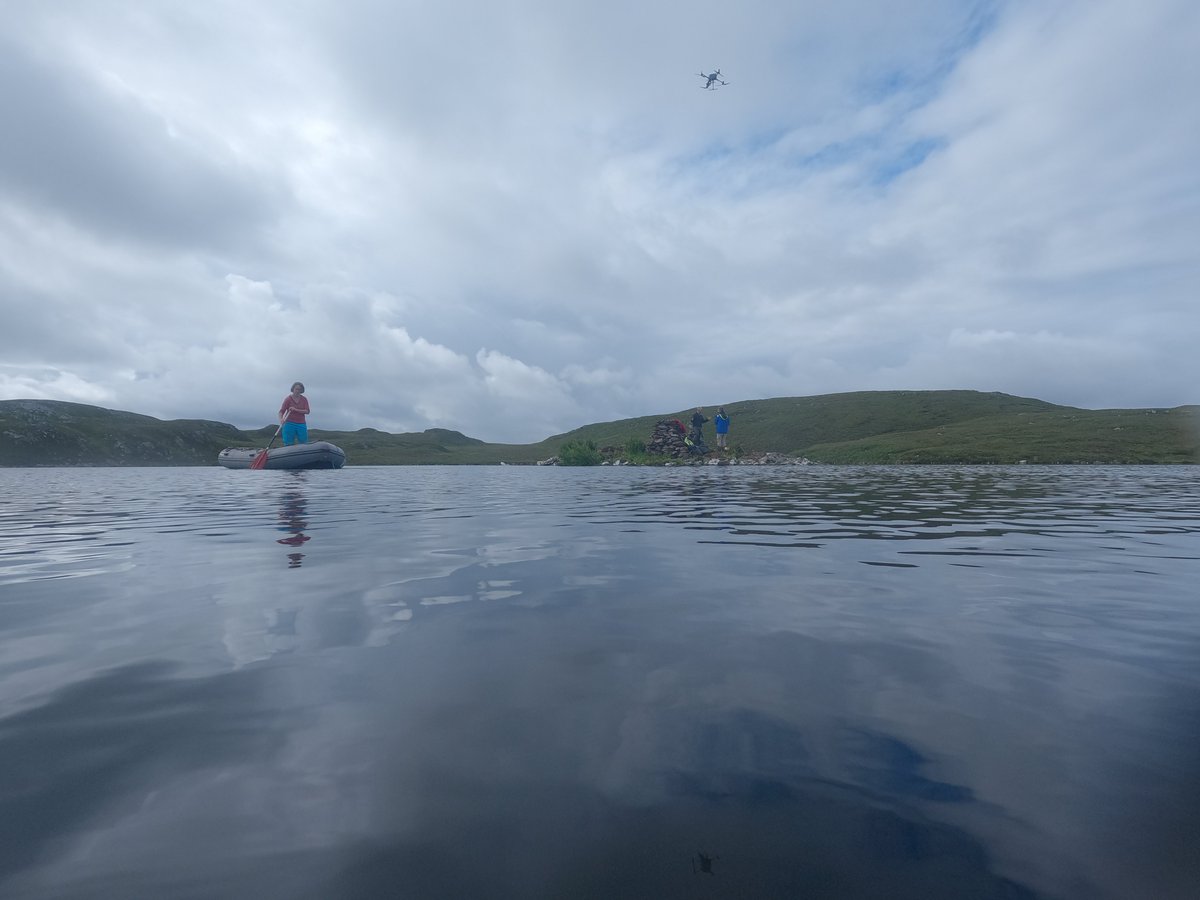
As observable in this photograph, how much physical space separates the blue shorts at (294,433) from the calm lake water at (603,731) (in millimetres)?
41144

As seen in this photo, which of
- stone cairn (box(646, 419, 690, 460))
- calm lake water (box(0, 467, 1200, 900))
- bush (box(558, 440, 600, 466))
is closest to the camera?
calm lake water (box(0, 467, 1200, 900))

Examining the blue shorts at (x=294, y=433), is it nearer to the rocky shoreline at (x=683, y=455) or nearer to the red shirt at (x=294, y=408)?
Answer: the red shirt at (x=294, y=408)

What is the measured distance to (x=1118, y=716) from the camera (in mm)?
3637

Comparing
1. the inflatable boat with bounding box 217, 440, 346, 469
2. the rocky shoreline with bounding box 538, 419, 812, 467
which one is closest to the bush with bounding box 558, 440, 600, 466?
the rocky shoreline with bounding box 538, 419, 812, 467

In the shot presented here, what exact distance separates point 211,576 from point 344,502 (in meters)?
11.6

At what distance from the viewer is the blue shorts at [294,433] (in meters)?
46.2

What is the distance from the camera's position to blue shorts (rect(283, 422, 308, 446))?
46.2m

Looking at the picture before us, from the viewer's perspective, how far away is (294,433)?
46.8 meters

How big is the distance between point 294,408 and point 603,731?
46.3 metres

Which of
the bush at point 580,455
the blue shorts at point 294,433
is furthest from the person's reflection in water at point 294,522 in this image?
the bush at point 580,455

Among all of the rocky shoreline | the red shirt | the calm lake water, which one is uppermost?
the red shirt

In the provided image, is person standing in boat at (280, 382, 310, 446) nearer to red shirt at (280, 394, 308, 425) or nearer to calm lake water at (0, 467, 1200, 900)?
red shirt at (280, 394, 308, 425)

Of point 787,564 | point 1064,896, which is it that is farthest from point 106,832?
point 787,564

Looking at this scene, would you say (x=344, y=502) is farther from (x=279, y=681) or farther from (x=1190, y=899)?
(x=1190, y=899)
